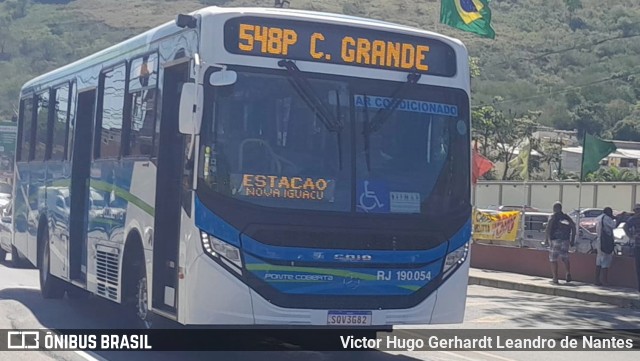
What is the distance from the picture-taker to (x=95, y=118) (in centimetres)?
1295

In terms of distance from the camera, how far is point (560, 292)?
826 inches

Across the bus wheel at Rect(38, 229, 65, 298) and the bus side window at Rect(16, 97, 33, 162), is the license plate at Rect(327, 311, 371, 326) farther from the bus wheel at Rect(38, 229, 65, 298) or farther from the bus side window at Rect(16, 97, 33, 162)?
the bus side window at Rect(16, 97, 33, 162)

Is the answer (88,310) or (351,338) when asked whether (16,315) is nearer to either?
(88,310)

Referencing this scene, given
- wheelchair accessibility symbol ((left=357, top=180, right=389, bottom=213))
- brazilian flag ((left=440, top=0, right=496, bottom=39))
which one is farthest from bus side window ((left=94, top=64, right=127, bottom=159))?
brazilian flag ((left=440, top=0, right=496, bottom=39))

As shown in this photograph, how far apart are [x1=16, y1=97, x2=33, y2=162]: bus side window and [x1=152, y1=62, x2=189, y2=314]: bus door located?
23.2 ft

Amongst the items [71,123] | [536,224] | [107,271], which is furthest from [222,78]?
[536,224]

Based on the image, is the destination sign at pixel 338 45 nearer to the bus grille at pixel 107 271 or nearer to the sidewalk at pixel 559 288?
the bus grille at pixel 107 271

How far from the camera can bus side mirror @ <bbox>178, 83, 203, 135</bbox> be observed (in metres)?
8.95

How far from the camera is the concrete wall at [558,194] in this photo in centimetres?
2911

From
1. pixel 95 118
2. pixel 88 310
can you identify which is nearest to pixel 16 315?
pixel 88 310

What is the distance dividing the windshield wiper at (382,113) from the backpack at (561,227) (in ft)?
41.3

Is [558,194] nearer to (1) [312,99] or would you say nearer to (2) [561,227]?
(2) [561,227]

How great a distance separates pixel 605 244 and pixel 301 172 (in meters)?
13.3

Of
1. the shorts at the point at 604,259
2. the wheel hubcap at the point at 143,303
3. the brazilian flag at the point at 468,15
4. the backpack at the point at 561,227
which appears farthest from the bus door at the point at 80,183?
the brazilian flag at the point at 468,15
